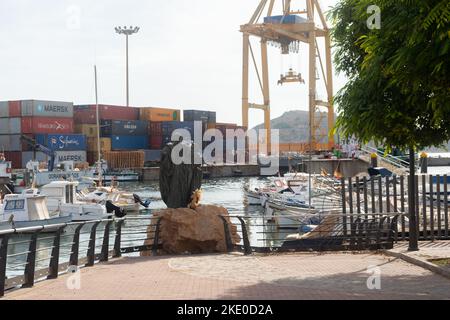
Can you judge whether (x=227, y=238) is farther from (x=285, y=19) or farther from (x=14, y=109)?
(x=14, y=109)

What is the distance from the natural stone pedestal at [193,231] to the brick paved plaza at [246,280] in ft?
4.04

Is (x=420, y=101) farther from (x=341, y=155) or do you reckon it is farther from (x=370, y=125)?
(x=341, y=155)

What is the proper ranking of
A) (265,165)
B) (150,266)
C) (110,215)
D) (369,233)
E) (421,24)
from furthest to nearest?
(265,165) < (110,215) < (369,233) < (150,266) < (421,24)

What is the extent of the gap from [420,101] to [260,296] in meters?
5.09

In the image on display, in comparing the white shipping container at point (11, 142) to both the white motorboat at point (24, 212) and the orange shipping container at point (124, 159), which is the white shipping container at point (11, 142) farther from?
the white motorboat at point (24, 212)

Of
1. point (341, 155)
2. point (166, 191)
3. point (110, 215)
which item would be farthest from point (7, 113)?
point (166, 191)

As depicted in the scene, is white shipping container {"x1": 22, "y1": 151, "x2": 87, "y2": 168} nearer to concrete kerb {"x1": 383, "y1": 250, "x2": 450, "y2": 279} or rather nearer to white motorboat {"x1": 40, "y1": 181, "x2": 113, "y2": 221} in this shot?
white motorboat {"x1": 40, "y1": 181, "x2": 113, "y2": 221}

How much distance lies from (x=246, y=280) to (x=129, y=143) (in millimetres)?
96169

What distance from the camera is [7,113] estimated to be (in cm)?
9375

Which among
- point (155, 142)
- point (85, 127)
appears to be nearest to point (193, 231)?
point (85, 127)

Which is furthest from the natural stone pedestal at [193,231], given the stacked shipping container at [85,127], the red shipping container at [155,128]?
the red shipping container at [155,128]

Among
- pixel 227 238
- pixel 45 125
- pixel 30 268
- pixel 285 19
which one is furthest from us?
pixel 45 125

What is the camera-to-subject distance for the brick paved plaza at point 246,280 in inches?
408

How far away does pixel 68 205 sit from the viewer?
43.5 m
